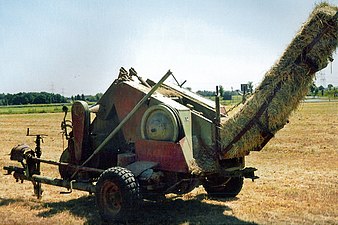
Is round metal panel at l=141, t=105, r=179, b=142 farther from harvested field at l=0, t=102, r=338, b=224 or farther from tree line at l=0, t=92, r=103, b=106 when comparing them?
tree line at l=0, t=92, r=103, b=106

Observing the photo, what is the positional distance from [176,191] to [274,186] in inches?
136

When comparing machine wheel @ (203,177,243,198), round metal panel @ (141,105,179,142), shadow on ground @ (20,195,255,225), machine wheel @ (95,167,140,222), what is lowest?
shadow on ground @ (20,195,255,225)

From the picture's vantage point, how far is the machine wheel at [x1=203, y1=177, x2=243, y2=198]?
9367 mm

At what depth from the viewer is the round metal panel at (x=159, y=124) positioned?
765 cm

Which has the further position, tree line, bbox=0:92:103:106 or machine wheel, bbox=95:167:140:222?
tree line, bbox=0:92:103:106

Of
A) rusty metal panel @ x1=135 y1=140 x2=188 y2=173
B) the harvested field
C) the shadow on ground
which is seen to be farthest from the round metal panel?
the harvested field

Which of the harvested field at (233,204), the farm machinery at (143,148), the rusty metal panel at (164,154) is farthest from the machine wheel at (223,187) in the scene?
the rusty metal panel at (164,154)

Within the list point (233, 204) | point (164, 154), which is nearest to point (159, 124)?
point (164, 154)

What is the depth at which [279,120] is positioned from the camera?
7172 millimetres

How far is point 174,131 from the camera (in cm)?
762

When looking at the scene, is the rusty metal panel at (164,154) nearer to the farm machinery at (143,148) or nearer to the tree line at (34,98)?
the farm machinery at (143,148)

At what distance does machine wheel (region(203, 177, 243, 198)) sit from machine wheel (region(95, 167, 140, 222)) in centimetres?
234

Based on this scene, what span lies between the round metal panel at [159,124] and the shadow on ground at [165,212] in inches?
51.3

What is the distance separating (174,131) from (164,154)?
1.55 feet
